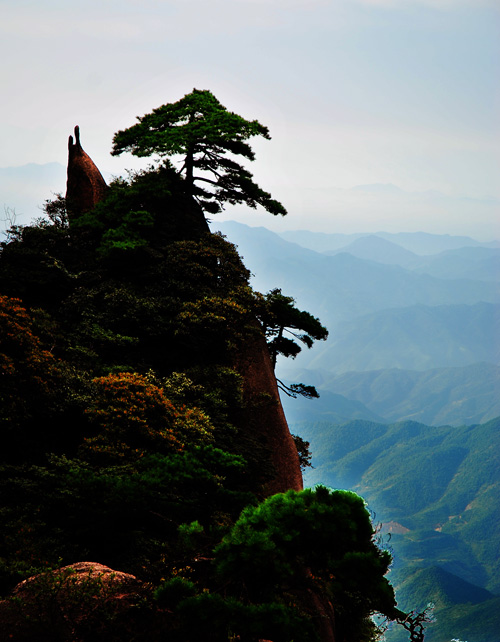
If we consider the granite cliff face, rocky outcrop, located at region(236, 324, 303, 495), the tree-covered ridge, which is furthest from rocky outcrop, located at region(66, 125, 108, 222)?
rocky outcrop, located at region(236, 324, 303, 495)

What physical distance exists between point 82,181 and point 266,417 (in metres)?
15.9

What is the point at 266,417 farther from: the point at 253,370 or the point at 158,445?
the point at 158,445

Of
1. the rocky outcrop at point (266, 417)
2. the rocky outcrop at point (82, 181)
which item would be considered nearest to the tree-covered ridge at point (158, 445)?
the rocky outcrop at point (266, 417)

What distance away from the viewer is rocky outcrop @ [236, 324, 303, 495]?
65.6 ft

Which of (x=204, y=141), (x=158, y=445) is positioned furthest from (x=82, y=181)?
(x=158, y=445)

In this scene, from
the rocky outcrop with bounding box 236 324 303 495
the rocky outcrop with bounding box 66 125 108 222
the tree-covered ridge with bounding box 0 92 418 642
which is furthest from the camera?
the rocky outcrop with bounding box 66 125 108 222

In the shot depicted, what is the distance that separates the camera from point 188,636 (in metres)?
7.91

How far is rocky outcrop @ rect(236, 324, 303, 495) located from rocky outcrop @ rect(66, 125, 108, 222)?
11.6 metres

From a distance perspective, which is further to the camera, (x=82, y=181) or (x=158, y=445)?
(x=82, y=181)

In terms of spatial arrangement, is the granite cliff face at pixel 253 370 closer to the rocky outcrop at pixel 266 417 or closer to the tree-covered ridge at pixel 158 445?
the rocky outcrop at pixel 266 417

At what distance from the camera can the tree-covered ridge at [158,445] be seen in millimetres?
8359

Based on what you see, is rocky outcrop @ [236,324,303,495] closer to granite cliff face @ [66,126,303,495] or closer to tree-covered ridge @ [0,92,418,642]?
granite cliff face @ [66,126,303,495]

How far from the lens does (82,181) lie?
28.1 m

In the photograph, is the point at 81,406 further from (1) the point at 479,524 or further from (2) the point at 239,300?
(1) the point at 479,524
